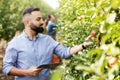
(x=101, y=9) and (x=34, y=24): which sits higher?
(x=34, y=24)

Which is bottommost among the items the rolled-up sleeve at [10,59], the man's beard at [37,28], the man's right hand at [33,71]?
the man's right hand at [33,71]

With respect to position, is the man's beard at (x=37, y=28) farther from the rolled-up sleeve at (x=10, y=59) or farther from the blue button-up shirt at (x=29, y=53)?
the rolled-up sleeve at (x=10, y=59)

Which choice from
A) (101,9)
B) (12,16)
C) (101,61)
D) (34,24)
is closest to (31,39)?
(34,24)

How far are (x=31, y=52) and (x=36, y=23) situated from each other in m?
0.35

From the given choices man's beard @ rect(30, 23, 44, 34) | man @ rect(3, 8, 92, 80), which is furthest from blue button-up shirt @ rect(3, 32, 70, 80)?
man's beard @ rect(30, 23, 44, 34)

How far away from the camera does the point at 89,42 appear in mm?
3889

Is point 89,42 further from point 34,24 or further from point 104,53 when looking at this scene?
point 104,53

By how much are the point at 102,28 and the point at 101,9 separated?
0.19m

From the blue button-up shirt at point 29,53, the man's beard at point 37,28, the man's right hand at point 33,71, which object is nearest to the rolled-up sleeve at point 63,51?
the blue button-up shirt at point 29,53

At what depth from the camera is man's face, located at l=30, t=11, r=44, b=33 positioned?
14.2 ft

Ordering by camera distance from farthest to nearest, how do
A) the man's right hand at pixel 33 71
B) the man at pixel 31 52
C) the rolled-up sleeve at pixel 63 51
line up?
the rolled-up sleeve at pixel 63 51
the man at pixel 31 52
the man's right hand at pixel 33 71

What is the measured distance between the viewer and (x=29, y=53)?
→ 13.9ft

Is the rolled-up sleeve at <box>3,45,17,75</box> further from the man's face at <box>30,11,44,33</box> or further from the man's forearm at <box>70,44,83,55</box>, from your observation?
the man's forearm at <box>70,44,83,55</box>

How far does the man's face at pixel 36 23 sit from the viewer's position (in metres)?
4.33
